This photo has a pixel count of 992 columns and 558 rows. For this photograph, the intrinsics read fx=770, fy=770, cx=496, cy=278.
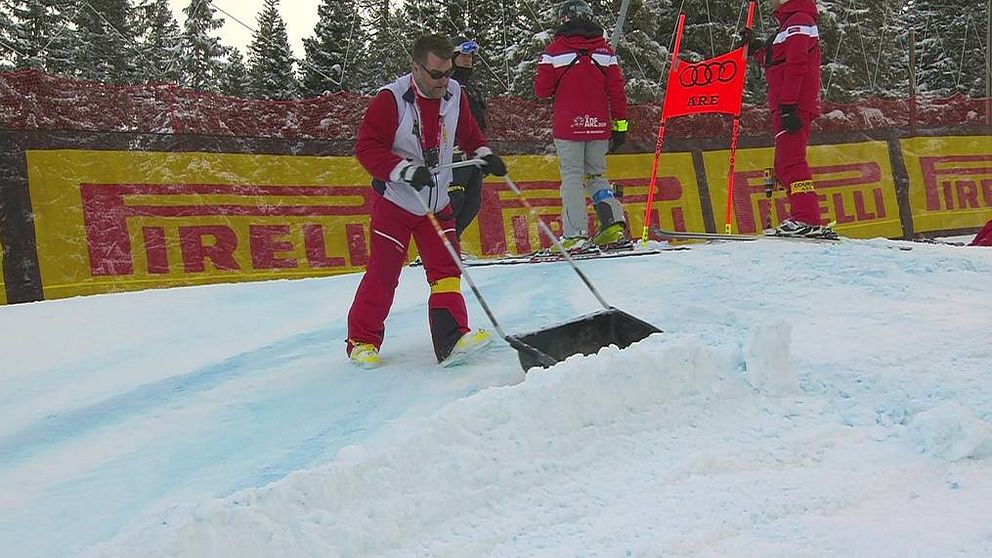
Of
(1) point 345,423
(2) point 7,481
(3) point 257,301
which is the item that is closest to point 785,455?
(1) point 345,423

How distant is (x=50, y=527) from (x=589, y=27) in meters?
5.58

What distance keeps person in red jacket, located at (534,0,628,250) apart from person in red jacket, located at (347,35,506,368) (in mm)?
2616

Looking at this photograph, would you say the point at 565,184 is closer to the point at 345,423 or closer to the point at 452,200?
the point at 452,200

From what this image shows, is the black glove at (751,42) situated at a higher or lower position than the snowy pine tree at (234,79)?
lower

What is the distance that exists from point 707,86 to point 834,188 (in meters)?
4.54

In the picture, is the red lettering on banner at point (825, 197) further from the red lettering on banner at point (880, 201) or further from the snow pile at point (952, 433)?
the snow pile at point (952, 433)

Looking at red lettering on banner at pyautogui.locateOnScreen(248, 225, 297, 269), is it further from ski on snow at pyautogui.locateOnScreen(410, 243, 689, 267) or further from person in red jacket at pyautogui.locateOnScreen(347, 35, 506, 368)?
person in red jacket at pyautogui.locateOnScreen(347, 35, 506, 368)

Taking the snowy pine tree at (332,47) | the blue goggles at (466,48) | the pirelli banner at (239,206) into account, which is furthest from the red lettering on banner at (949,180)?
the snowy pine tree at (332,47)

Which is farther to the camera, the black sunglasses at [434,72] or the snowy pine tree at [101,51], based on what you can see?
the snowy pine tree at [101,51]

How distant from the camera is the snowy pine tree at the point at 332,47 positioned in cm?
2864

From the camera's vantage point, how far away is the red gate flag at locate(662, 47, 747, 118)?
286 inches

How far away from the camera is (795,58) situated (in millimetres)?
6156

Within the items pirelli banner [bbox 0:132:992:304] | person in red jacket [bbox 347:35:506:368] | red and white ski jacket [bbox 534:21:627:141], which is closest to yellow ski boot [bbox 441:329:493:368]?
person in red jacket [bbox 347:35:506:368]

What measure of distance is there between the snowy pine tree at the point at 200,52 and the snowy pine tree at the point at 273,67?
4.74 ft
